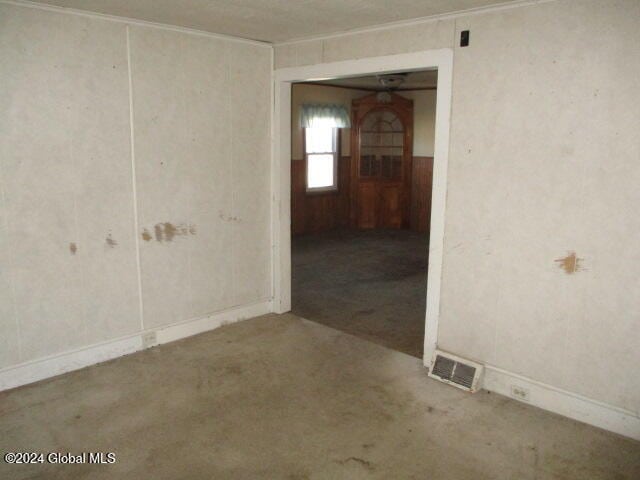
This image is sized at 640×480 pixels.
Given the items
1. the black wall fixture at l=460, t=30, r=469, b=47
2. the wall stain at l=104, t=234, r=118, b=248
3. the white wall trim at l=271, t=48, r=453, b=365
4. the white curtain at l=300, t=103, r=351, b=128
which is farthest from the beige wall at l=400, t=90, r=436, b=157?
the wall stain at l=104, t=234, r=118, b=248

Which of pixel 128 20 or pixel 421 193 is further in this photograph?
pixel 421 193

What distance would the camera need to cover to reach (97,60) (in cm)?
340

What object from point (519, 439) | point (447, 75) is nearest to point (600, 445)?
point (519, 439)

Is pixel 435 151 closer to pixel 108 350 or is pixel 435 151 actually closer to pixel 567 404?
pixel 567 404

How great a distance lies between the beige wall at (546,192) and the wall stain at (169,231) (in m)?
1.99

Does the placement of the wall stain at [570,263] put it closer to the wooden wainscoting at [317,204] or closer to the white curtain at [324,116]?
the wooden wainscoting at [317,204]

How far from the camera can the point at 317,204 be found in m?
8.60

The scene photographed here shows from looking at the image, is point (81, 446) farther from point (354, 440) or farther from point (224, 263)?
point (224, 263)

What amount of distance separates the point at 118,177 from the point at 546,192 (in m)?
2.79

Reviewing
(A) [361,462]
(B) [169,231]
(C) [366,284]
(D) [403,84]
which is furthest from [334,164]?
(A) [361,462]

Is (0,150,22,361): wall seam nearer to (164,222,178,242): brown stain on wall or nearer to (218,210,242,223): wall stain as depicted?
(164,222,178,242): brown stain on wall

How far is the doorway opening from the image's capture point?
24.1 feet

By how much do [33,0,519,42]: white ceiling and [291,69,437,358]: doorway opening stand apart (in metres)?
3.11

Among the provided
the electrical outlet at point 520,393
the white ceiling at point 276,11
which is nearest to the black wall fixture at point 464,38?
the white ceiling at point 276,11
